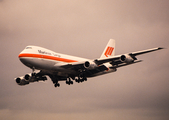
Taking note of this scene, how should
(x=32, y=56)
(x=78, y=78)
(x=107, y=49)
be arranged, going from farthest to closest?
(x=107, y=49) < (x=78, y=78) < (x=32, y=56)

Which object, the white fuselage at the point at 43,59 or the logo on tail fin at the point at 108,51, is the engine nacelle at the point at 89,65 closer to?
the white fuselage at the point at 43,59

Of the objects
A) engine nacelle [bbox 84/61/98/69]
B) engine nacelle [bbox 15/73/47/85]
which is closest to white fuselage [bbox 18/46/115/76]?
engine nacelle [bbox 84/61/98/69]

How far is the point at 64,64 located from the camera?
187 ft

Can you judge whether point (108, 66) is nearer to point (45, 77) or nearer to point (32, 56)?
point (45, 77)

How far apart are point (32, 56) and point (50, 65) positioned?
4.27 m

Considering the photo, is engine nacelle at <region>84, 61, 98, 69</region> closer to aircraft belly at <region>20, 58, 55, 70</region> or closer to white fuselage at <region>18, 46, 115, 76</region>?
white fuselage at <region>18, 46, 115, 76</region>

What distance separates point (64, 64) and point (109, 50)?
70.6 ft

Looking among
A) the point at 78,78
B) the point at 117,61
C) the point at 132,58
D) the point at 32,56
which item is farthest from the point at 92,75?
the point at 32,56

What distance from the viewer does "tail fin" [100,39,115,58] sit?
74000 millimetres

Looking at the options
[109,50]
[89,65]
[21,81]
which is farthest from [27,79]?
[109,50]

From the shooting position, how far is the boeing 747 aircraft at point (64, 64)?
177 ft

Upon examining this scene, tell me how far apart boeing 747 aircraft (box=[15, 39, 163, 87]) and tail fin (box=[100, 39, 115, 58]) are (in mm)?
8011

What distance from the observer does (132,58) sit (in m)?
55.7

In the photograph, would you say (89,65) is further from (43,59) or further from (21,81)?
(21,81)
